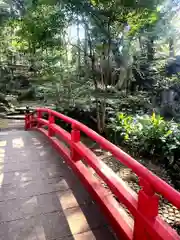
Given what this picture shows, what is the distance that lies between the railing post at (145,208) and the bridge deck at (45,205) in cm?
36

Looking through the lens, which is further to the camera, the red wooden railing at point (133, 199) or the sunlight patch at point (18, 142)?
the sunlight patch at point (18, 142)

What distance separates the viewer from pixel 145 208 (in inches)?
59.7

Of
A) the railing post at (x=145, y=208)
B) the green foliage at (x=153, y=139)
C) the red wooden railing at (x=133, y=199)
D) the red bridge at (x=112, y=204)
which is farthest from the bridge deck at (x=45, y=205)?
the green foliage at (x=153, y=139)

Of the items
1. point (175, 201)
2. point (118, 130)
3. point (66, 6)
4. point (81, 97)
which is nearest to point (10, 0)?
point (66, 6)

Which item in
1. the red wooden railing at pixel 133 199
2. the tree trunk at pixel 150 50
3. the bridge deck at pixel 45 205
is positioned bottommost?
the bridge deck at pixel 45 205

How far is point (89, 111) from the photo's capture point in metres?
8.25

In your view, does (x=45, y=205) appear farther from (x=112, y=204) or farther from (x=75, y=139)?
(x=75, y=139)

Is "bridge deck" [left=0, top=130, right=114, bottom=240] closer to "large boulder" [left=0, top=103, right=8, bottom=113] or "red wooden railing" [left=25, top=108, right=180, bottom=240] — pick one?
"red wooden railing" [left=25, top=108, right=180, bottom=240]

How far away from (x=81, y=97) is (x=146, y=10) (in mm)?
3513

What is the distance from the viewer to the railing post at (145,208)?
1472 millimetres

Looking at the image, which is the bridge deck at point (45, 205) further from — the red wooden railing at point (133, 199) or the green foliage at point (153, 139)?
the green foliage at point (153, 139)

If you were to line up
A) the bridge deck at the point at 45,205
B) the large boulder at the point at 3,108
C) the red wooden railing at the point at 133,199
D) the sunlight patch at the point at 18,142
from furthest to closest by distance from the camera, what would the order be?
1. the large boulder at the point at 3,108
2. the sunlight patch at the point at 18,142
3. the bridge deck at the point at 45,205
4. the red wooden railing at the point at 133,199

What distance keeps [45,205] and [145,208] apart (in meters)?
1.15

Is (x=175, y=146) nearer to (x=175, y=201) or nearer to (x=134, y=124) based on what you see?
(x=134, y=124)
